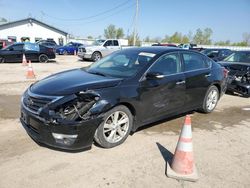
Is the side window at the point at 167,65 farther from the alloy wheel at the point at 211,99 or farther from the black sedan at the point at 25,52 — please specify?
the black sedan at the point at 25,52

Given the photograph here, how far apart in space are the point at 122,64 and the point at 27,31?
133 ft

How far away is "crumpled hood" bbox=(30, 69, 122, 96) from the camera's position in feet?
13.1

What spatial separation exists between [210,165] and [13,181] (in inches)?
106

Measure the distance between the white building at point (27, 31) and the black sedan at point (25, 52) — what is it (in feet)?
75.4

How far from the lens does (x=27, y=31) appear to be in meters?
41.4

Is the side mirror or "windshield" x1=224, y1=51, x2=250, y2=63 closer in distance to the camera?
the side mirror

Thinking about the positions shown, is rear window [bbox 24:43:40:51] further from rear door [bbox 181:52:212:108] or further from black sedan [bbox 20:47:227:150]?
rear door [bbox 181:52:212:108]

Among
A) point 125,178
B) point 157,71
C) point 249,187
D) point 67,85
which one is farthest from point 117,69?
point 249,187

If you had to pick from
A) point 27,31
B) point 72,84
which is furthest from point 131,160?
point 27,31

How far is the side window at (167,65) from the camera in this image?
493 centimetres

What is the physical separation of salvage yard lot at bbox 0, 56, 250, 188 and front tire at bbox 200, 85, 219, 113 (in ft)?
2.79

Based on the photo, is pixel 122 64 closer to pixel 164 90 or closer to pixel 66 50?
pixel 164 90

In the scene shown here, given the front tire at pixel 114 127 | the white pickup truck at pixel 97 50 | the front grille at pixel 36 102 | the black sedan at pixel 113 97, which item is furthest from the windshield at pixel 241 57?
the white pickup truck at pixel 97 50

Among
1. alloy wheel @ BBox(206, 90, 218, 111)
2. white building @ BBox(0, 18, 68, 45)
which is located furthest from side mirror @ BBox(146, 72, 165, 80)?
white building @ BBox(0, 18, 68, 45)
